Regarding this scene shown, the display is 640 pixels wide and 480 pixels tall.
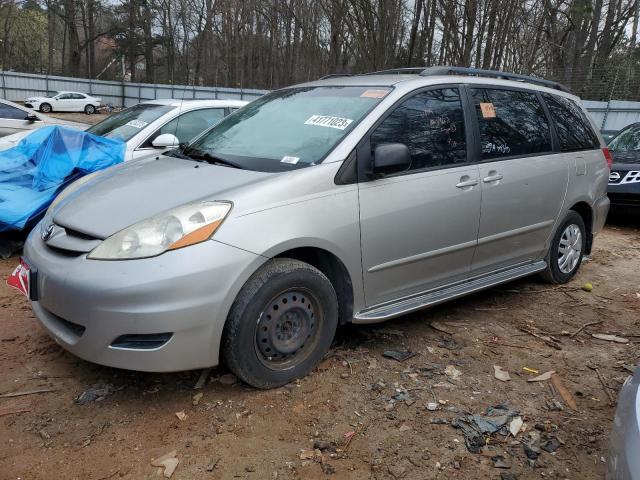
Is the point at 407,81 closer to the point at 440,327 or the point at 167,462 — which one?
the point at 440,327

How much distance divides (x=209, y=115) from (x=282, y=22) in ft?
73.1

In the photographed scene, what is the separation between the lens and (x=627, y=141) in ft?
28.7

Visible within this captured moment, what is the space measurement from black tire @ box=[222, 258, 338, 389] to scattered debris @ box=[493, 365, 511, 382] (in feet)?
3.49

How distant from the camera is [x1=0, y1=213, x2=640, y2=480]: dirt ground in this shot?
7.91 feet

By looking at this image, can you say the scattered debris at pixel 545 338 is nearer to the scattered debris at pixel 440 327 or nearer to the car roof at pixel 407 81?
the scattered debris at pixel 440 327

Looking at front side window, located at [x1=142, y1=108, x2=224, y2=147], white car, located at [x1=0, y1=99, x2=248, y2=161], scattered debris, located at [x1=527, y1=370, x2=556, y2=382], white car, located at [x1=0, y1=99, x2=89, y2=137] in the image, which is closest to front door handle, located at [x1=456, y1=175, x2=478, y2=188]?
scattered debris, located at [x1=527, y1=370, x2=556, y2=382]

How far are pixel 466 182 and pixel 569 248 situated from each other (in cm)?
186

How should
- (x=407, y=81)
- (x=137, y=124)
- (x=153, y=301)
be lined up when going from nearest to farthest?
1. (x=153, y=301)
2. (x=407, y=81)
3. (x=137, y=124)

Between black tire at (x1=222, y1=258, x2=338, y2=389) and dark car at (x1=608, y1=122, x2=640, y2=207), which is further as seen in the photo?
dark car at (x1=608, y1=122, x2=640, y2=207)

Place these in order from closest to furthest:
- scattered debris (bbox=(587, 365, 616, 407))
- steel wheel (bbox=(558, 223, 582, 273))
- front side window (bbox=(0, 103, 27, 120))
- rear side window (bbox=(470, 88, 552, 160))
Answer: scattered debris (bbox=(587, 365, 616, 407)), rear side window (bbox=(470, 88, 552, 160)), steel wheel (bbox=(558, 223, 582, 273)), front side window (bbox=(0, 103, 27, 120))

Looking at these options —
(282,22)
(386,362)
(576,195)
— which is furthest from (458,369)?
(282,22)

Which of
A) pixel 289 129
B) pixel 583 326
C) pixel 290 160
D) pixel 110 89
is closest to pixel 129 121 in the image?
pixel 289 129

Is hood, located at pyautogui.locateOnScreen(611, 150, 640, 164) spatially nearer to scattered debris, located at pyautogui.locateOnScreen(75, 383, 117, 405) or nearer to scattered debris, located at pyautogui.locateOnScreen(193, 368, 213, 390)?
scattered debris, located at pyautogui.locateOnScreen(193, 368, 213, 390)

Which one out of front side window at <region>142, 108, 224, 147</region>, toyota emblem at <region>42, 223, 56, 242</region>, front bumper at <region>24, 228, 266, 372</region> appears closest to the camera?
front bumper at <region>24, 228, 266, 372</region>
